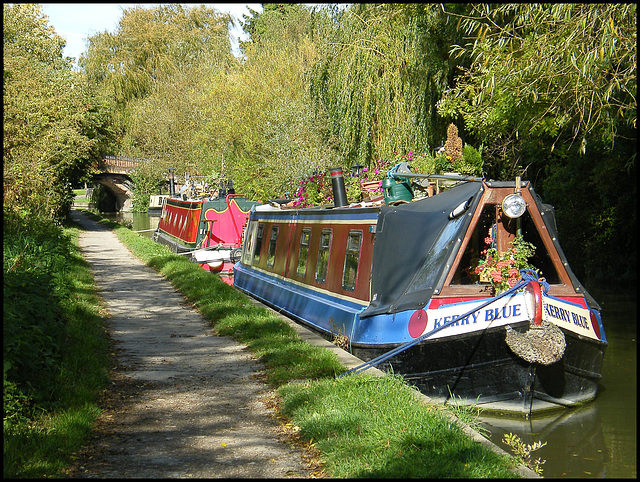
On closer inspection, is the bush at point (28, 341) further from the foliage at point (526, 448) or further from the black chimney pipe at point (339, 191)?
the black chimney pipe at point (339, 191)

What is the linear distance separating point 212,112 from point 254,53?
342cm

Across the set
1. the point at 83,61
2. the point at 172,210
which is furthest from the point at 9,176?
the point at 83,61

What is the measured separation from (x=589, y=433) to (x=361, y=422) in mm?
3322

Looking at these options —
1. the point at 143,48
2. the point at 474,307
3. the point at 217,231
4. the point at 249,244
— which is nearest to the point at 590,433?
the point at 474,307

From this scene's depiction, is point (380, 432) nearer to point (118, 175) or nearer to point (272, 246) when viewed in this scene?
point (272, 246)

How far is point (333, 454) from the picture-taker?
470 cm

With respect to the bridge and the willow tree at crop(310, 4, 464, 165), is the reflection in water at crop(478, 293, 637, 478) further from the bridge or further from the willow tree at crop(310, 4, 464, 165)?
the bridge

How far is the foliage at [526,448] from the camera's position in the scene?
612 centimetres

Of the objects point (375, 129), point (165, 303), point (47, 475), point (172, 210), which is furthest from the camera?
point (172, 210)

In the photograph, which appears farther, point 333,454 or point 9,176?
point 9,176

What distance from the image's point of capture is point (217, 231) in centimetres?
2114

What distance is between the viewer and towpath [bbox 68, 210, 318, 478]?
4578mm

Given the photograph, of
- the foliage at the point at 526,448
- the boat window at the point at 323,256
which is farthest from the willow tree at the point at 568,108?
the foliage at the point at 526,448

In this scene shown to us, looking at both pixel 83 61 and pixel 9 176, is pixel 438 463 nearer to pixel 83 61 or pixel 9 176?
pixel 9 176
